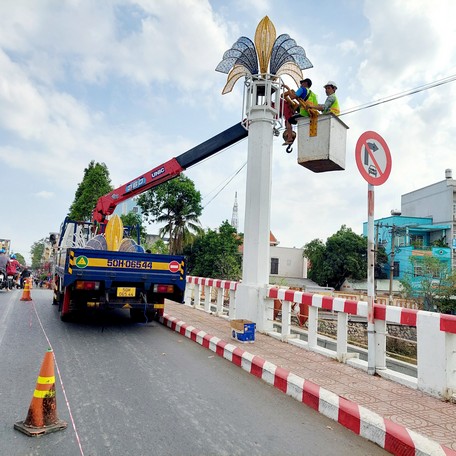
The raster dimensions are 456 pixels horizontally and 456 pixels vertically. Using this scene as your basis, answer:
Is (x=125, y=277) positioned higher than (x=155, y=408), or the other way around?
(x=125, y=277)

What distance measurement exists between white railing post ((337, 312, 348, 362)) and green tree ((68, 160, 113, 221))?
1148 inches

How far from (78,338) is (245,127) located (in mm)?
5609

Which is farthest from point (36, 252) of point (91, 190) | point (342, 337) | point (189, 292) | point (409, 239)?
point (342, 337)

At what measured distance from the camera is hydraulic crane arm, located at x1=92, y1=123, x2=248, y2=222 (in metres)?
9.80

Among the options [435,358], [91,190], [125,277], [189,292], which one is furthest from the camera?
[91,190]

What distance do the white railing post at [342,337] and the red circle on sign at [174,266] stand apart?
3.89 meters

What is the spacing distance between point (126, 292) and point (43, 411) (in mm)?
4970

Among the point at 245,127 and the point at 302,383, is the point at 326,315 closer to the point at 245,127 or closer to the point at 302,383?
the point at 245,127

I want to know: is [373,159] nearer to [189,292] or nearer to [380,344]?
[380,344]

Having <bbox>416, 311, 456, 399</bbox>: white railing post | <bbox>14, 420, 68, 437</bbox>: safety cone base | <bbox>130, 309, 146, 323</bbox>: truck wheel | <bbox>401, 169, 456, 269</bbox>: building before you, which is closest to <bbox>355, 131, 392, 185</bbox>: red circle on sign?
<bbox>416, 311, 456, 399</bbox>: white railing post

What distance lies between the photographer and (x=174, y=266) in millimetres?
8875

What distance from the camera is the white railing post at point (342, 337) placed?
19.9 feet

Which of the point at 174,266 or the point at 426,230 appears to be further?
the point at 426,230

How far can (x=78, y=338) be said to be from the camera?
7.38 metres
